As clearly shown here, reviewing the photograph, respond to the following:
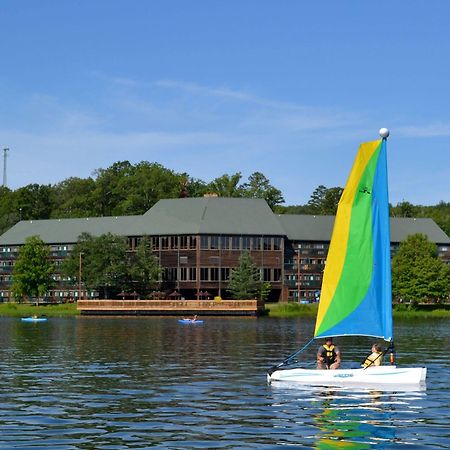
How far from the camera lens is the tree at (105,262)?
128 meters

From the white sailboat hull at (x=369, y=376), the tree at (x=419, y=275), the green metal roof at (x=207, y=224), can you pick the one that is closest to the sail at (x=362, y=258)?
the white sailboat hull at (x=369, y=376)

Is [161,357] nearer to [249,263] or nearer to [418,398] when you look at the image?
[418,398]

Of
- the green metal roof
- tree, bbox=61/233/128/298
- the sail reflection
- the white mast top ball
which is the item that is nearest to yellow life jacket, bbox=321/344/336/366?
the sail reflection

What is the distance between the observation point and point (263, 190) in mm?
185625

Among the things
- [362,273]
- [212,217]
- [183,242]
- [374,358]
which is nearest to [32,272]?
[183,242]

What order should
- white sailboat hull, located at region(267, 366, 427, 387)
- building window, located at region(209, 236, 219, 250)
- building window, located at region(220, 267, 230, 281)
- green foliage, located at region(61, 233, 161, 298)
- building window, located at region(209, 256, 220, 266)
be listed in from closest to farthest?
white sailboat hull, located at region(267, 366, 427, 387), green foliage, located at region(61, 233, 161, 298), building window, located at region(220, 267, 230, 281), building window, located at region(209, 256, 220, 266), building window, located at region(209, 236, 219, 250)

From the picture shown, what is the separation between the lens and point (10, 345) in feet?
201

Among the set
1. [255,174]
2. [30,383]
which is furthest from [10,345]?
[255,174]

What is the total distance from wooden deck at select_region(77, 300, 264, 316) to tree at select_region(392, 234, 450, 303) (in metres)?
19.4

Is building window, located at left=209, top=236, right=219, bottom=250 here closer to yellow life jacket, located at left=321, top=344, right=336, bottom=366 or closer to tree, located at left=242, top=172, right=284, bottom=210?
tree, located at left=242, top=172, right=284, bottom=210

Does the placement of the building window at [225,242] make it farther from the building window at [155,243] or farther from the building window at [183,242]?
the building window at [155,243]

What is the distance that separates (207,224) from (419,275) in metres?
30.4

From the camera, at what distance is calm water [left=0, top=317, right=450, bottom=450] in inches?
958

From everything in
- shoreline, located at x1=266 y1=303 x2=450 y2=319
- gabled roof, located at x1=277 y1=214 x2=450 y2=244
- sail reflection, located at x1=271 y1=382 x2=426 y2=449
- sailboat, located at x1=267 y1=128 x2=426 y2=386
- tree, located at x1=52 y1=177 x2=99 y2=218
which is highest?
tree, located at x1=52 y1=177 x2=99 y2=218
